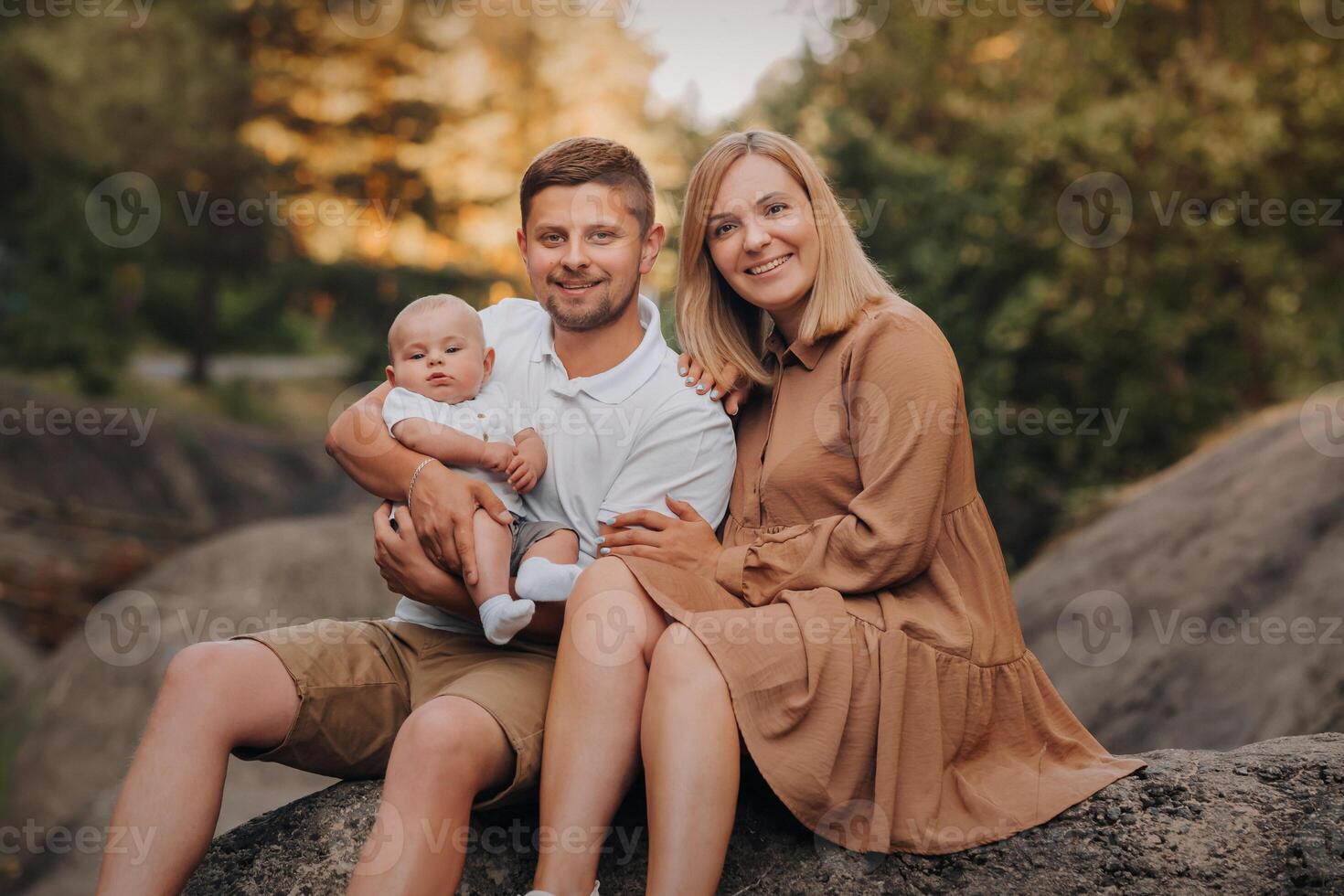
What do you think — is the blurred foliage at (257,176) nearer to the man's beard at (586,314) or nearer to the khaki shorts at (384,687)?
the man's beard at (586,314)

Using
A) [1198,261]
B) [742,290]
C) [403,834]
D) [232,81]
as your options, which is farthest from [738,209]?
[232,81]

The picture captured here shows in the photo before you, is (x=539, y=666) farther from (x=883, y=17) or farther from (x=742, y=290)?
(x=883, y=17)

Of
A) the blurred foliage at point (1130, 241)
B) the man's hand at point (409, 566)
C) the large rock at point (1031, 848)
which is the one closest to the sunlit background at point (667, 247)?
the blurred foliage at point (1130, 241)

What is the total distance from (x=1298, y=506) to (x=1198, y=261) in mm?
4199

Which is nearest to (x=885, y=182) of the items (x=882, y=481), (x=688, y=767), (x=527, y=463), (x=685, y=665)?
(x=527, y=463)

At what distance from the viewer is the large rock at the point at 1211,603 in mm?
4797

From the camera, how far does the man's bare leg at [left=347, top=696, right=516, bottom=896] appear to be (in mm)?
2416

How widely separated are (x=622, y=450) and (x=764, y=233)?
0.66 meters

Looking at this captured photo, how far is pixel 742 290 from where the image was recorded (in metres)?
3.21

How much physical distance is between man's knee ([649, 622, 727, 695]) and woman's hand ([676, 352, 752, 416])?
80 centimetres

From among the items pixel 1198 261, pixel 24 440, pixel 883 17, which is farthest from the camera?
pixel 883 17

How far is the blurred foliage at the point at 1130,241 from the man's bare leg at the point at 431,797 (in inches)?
255

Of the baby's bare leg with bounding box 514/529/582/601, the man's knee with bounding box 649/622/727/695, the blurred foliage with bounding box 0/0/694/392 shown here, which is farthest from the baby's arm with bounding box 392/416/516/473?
the blurred foliage with bounding box 0/0/694/392

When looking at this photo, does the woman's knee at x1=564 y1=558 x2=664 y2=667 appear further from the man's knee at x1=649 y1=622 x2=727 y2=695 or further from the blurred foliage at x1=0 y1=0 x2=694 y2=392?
the blurred foliage at x1=0 y1=0 x2=694 y2=392
